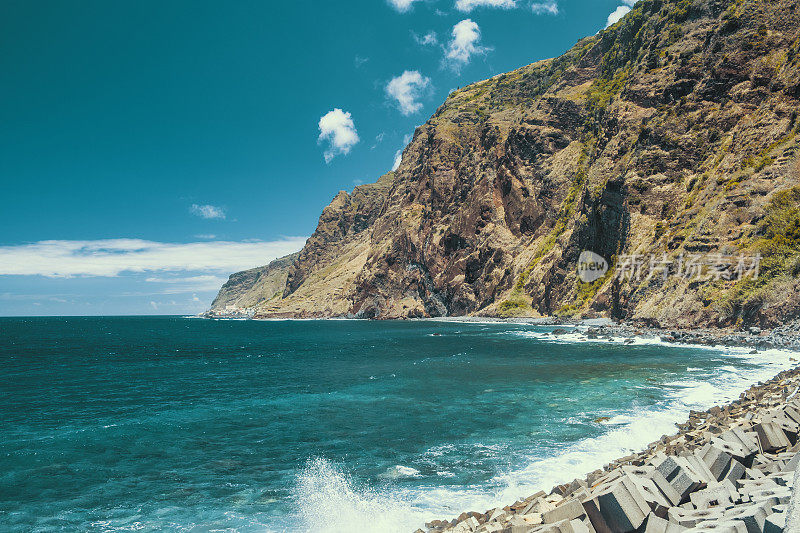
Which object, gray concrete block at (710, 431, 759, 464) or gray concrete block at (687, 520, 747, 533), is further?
gray concrete block at (710, 431, 759, 464)

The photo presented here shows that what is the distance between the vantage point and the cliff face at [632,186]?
65938 millimetres

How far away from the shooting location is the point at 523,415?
26875 millimetres

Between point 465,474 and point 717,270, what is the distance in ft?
209

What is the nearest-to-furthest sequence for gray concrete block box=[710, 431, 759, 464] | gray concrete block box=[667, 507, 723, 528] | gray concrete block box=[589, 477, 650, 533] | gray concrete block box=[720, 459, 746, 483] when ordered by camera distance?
gray concrete block box=[667, 507, 723, 528] < gray concrete block box=[589, 477, 650, 533] < gray concrete block box=[720, 459, 746, 483] < gray concrete block box=[710, 431, 759, 464]

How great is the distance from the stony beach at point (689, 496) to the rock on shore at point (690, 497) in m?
0.02

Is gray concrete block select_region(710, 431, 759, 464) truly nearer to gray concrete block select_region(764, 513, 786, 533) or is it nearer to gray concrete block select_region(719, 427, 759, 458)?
gray concrete block select_region(719, 427, 759, 458)

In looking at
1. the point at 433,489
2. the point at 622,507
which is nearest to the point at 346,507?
the point at 433,489

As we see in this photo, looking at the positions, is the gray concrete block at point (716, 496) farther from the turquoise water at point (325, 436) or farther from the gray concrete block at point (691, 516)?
the turquoise water at point (325, 436)

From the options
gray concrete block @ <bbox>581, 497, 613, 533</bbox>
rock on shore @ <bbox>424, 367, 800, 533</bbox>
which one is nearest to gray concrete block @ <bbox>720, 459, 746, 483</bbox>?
rock on shore @ <bbox>424, 367, 800, 533</bbox>

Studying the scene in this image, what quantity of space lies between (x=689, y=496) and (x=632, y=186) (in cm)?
9817

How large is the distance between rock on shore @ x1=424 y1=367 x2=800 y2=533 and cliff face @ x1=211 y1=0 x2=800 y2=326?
5470 centimetres

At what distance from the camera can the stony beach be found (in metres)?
7.98

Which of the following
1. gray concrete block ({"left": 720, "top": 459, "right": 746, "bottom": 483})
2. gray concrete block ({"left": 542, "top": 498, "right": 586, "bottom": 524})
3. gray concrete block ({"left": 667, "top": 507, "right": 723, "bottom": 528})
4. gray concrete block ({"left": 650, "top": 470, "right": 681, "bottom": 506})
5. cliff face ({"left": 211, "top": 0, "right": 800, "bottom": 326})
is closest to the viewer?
gray concrete block ({"left": 667, "top": 507, "right": 723, "bottom": 528})

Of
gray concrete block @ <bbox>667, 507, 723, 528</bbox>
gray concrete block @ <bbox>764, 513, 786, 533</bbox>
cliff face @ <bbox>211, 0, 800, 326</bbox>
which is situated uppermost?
cliff face @ <bbox>211, 0, 800, 326</bbox>
